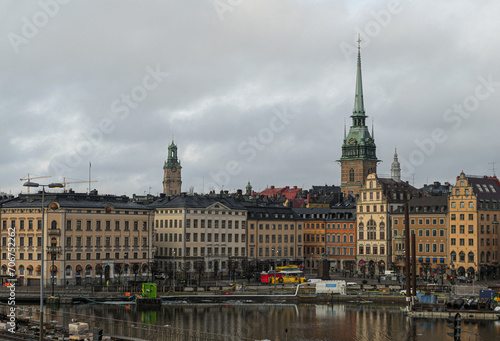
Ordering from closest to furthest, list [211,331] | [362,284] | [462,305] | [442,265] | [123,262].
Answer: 1. [211,331]
2. [462,305]
3. [362,284]
4. [123,262]
5. [442,265]

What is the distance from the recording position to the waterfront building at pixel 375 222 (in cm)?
14362

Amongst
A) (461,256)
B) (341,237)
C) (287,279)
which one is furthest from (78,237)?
(461,256)

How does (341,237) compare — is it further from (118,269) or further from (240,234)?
(118,269)

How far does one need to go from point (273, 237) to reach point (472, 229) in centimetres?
3690

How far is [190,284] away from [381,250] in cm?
3917

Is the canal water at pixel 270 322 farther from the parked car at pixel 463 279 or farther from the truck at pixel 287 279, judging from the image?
the parked car at pixel 463 279

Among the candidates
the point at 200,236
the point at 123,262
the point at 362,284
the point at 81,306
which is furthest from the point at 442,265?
the point at 81,306

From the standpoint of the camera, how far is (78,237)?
116562 mm

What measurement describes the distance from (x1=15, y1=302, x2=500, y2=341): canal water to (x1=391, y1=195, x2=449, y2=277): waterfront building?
37.5m

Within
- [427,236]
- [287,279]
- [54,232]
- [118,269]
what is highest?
[54,232]

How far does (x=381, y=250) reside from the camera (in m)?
144

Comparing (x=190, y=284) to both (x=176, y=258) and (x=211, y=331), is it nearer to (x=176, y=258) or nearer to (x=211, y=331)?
(x=176, y=258)

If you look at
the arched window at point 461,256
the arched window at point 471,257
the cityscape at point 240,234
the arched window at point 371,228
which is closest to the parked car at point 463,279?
the cityscape at point 240,234

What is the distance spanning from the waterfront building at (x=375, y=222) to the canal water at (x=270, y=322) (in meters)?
43.0
